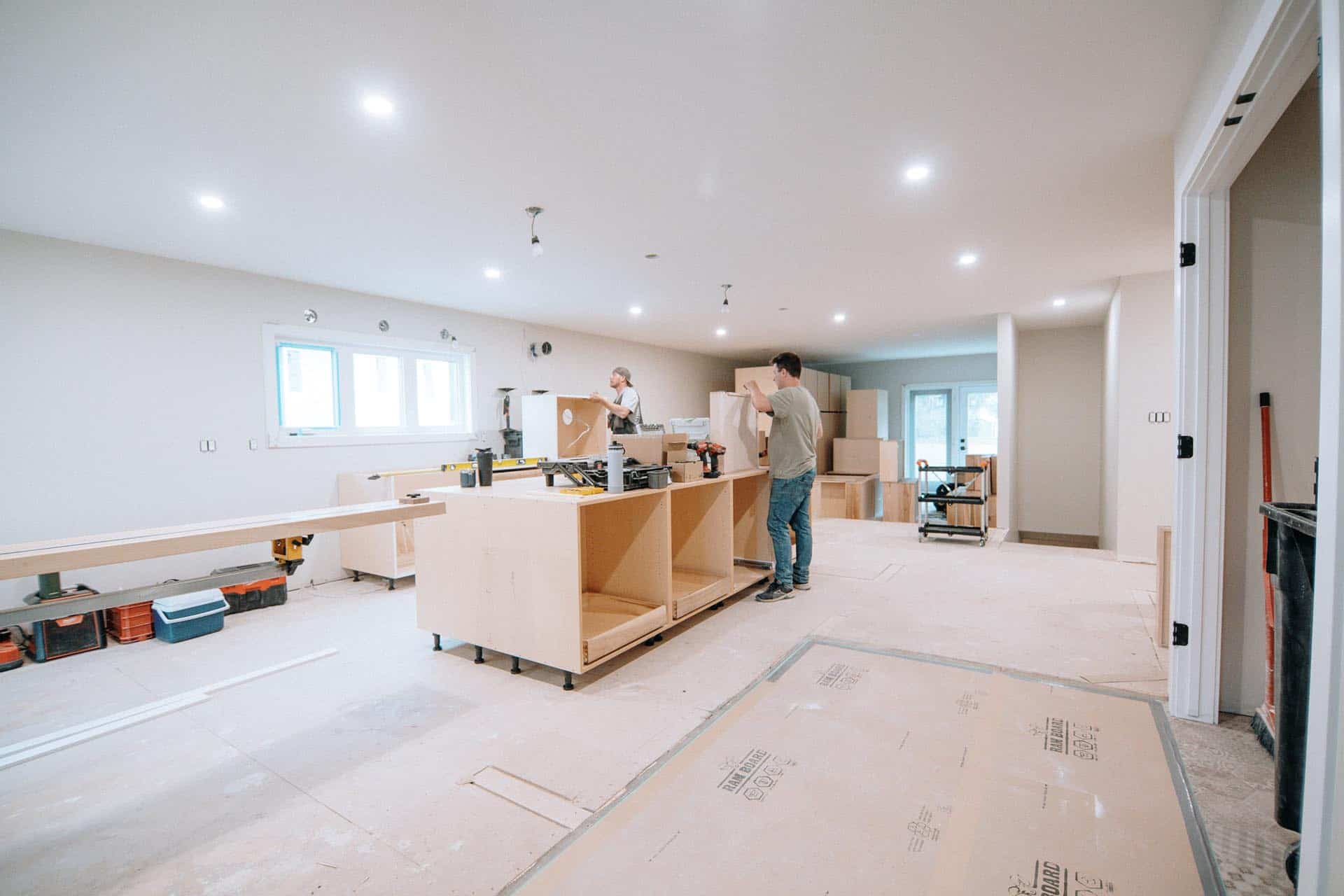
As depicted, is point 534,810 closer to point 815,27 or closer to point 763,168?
point 815,27

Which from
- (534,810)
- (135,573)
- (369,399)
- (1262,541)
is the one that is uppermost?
(369,399)

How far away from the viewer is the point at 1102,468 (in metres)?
7.05

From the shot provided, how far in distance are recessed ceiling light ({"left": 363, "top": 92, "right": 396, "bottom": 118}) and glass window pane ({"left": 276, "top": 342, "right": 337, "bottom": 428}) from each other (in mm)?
3108

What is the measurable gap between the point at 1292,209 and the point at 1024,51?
4.00 feet

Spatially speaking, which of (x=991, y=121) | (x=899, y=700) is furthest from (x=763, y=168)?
(x=899, y=700)

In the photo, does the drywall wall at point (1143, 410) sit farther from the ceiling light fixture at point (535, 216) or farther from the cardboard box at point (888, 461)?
the ceiling light fixture at point (535, 216)

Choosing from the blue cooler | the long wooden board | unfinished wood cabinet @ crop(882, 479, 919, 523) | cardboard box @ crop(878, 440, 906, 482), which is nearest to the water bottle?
the long wooden board

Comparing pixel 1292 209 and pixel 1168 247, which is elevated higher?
pixel 1168 247

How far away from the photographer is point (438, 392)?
5.77 meters

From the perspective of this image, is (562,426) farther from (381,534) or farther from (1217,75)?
(1217,75)

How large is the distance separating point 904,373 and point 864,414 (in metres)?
2.13

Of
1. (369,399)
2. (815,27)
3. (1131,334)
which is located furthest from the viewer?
(369,399)

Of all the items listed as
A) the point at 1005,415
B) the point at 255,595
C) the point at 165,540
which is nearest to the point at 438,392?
the point at 255,595

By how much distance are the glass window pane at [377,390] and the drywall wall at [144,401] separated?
0.26m
